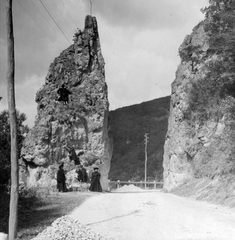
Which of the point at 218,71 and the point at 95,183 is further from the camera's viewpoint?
the point at 95,183

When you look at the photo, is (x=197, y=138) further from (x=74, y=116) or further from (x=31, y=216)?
(x=31, y=216)

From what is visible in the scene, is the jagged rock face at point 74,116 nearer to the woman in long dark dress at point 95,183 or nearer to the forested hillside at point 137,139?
the woman in long dark dress at point 95,183

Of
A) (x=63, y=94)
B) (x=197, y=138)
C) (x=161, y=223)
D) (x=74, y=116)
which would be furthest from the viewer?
(x=63, y=94)

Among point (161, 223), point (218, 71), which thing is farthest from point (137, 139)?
point (161, 223)

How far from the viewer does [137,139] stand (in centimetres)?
7888

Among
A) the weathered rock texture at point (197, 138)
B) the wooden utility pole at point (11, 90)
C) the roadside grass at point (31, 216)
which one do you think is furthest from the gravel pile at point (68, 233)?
the weathered rock texture at point (197, 138)

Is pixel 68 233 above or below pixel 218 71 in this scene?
below

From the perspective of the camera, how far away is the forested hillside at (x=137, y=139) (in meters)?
65.9

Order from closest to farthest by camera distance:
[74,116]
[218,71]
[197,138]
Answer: [218,71]
[197,138]
[74,116]

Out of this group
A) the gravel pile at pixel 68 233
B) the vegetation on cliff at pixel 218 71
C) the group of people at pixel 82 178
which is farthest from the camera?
the group of people at pixel 82 178

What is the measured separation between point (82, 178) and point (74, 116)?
5668 mm

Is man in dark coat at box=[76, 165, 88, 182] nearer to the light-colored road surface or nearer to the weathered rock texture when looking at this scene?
the weathered rock texture

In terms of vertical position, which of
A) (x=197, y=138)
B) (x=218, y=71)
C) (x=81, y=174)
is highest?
(x=218, y=71)

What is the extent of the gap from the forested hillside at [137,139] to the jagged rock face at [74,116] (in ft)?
105
